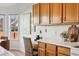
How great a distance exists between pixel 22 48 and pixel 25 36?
224 millimetres

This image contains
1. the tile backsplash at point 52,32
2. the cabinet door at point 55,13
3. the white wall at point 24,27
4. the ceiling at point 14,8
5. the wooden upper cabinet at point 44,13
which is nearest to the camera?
the ceiling at point 14,8

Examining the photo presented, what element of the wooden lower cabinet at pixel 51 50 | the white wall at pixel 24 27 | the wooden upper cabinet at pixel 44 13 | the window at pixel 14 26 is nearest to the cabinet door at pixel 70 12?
the wooden upper cabinet at pixel 44 13

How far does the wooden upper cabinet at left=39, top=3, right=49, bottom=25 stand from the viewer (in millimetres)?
3720

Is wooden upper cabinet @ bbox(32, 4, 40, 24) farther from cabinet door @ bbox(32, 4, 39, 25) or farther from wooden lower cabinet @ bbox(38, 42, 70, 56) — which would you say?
wooden lower cabinet @ bbox(38, 42, 70, 56)

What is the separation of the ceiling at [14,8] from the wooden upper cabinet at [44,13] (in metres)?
0.31

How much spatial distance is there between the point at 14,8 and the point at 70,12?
41.8 inches

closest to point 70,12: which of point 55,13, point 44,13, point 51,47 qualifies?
point 55,13

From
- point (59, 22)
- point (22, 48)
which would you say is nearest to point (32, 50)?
point (22, 48)

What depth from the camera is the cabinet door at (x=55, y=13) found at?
3.86 meters

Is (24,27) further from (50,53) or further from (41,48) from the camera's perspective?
(50,53)

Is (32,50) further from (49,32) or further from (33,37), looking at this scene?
(49,32)

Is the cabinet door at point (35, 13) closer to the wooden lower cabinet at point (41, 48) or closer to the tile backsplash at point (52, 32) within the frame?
the tile backsplash at point (52, 32)

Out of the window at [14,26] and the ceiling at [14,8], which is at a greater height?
the ceiling at [14,8]

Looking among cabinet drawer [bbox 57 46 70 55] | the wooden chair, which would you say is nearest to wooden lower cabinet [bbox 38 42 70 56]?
cabinet drawer [bbox 57 46 70 55]
